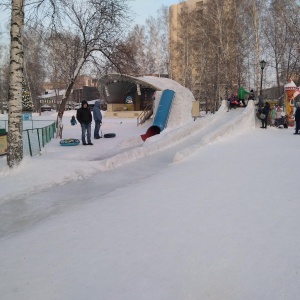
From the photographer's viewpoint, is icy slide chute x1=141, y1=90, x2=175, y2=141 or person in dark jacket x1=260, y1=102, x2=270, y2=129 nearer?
icy slide chute x1=141, y1=90, x2=175, y2=141

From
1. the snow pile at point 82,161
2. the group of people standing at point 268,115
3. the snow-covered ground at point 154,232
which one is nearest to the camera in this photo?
the snow-covered ground at point 154,232

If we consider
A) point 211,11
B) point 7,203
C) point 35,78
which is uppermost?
point 211,11

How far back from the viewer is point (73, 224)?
4223 mm

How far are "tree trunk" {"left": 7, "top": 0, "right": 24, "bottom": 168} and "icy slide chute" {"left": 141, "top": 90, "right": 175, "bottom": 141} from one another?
310 inches

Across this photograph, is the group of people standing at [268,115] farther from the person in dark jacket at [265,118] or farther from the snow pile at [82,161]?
the snow pile at [82,161]

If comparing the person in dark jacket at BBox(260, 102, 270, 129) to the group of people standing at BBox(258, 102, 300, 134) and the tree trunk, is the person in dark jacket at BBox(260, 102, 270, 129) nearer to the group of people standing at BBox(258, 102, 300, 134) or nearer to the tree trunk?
the group of people standing at BBox(258, 102, 300, 134)

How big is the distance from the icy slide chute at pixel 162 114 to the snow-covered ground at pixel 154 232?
7905mm

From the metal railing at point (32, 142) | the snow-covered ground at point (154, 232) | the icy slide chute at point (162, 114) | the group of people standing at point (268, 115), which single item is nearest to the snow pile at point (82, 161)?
the snow-covered ground at point (154, 232)

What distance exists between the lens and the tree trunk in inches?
285

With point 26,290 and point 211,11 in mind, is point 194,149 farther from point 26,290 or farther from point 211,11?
point 211,11

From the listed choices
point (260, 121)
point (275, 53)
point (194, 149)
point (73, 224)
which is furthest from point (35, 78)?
point (73, 224)

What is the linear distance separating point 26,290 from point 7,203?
3170mm

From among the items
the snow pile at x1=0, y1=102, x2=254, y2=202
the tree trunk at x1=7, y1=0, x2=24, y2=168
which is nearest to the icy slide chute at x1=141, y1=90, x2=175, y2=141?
the snow pile at x1=0, y1=102, x2=254, y2=202

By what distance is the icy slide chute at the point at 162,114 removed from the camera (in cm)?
1532
